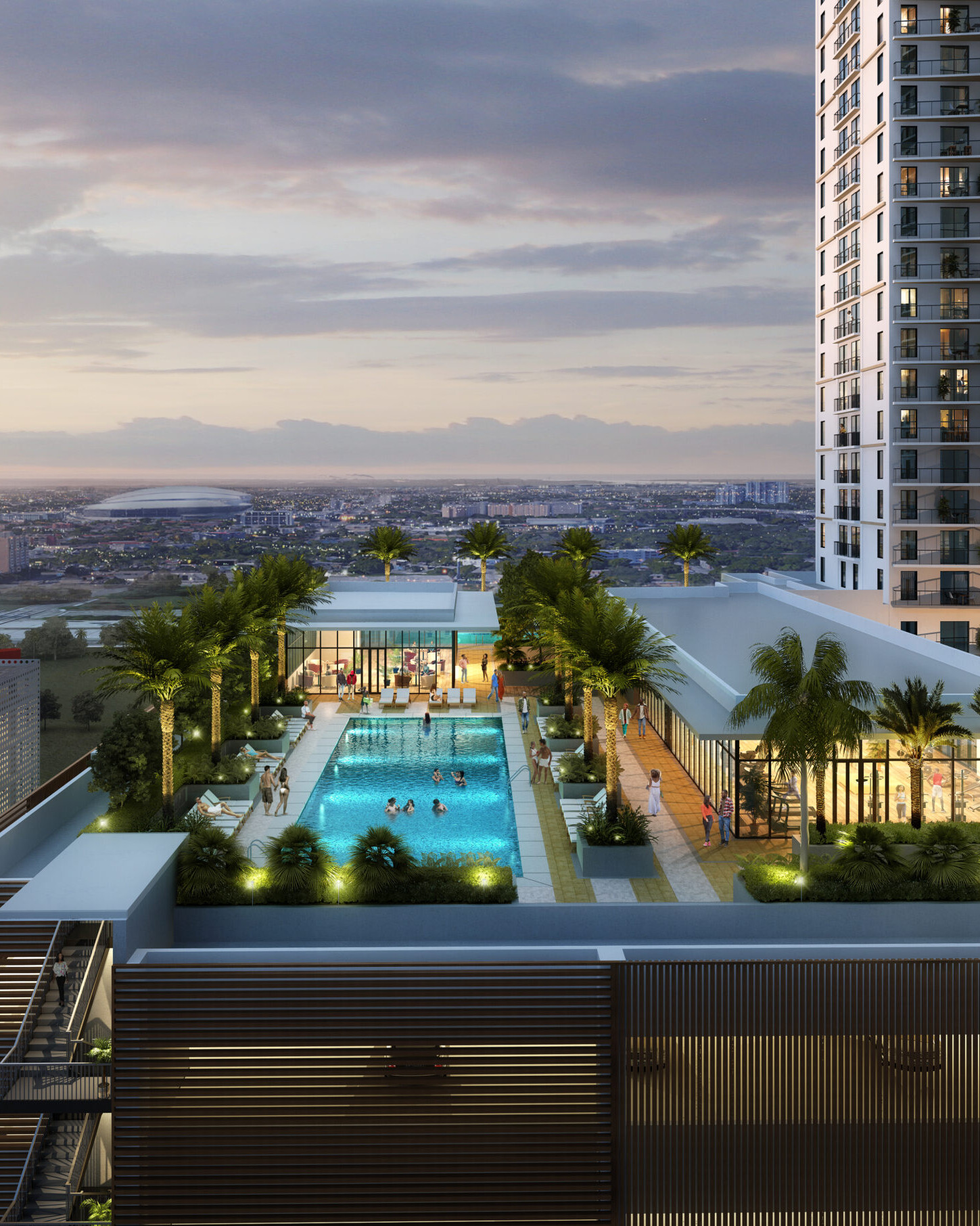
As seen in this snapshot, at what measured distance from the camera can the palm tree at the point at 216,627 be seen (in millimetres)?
24378

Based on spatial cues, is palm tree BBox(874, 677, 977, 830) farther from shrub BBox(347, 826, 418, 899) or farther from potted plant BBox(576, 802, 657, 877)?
shrub BBox(347, 826, 418, 899)

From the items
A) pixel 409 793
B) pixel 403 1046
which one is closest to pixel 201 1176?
pixel 403 1046

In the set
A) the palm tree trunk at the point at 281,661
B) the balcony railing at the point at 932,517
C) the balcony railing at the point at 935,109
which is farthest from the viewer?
the balcony railing at the point at 932,517

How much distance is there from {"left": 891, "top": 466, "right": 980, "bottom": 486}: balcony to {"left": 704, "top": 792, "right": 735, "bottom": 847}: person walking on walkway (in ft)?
97.2

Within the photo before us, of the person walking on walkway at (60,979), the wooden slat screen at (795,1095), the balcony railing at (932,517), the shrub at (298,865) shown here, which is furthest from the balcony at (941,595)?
the person walking on walkway at (60,979)

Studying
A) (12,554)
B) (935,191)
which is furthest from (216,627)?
(12,554)

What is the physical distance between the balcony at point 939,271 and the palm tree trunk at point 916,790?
33173 mm

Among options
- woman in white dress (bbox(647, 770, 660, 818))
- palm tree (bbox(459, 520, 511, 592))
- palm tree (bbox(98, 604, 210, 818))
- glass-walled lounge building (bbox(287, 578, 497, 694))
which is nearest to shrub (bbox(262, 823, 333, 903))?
palm tree (bbox(98, 604, 210, 818))

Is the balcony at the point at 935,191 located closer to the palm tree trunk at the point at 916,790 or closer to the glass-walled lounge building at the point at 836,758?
the glass-walled lounge building at the point at 836,758

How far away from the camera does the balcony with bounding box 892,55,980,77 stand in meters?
43.2

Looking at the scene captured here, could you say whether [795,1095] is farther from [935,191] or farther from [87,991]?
[935,191]

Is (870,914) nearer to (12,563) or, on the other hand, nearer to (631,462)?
(12,563)

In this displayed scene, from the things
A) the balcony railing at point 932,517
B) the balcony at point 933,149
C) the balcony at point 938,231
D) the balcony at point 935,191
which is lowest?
the balcony railing at point 932,517

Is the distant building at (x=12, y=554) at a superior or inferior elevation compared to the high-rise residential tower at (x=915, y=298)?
inferior
